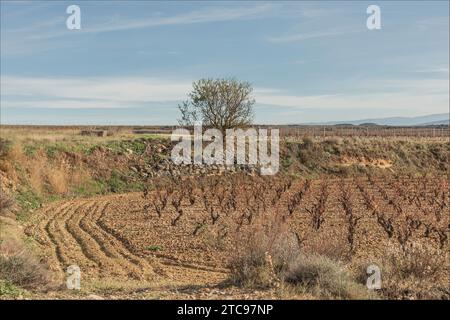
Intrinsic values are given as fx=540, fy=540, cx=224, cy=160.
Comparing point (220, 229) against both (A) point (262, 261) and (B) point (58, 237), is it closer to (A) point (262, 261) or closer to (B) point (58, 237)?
(B) point (58, 237)

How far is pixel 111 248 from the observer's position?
675 inches

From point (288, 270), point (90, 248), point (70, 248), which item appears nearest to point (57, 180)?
point (70, 248)

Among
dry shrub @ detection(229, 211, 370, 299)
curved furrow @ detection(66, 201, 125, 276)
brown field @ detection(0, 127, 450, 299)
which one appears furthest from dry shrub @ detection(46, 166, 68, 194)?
dry shrub @ detection(229, 211, 370, 299)

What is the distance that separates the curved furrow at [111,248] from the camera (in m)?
14.1

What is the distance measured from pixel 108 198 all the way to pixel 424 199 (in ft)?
57.7

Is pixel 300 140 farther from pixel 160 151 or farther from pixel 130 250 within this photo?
pixel 130 250

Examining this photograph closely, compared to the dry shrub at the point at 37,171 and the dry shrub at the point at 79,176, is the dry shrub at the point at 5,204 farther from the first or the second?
the dry shrub at the point at 79,176

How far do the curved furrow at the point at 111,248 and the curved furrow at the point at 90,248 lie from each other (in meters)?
0.13

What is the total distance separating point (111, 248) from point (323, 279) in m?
9.79

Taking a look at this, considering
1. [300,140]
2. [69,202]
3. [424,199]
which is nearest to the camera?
[424,199]

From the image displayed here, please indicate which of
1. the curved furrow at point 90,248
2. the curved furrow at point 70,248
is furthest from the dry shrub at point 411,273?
the curved furrow at point 70,248

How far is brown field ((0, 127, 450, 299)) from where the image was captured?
9703 mm
